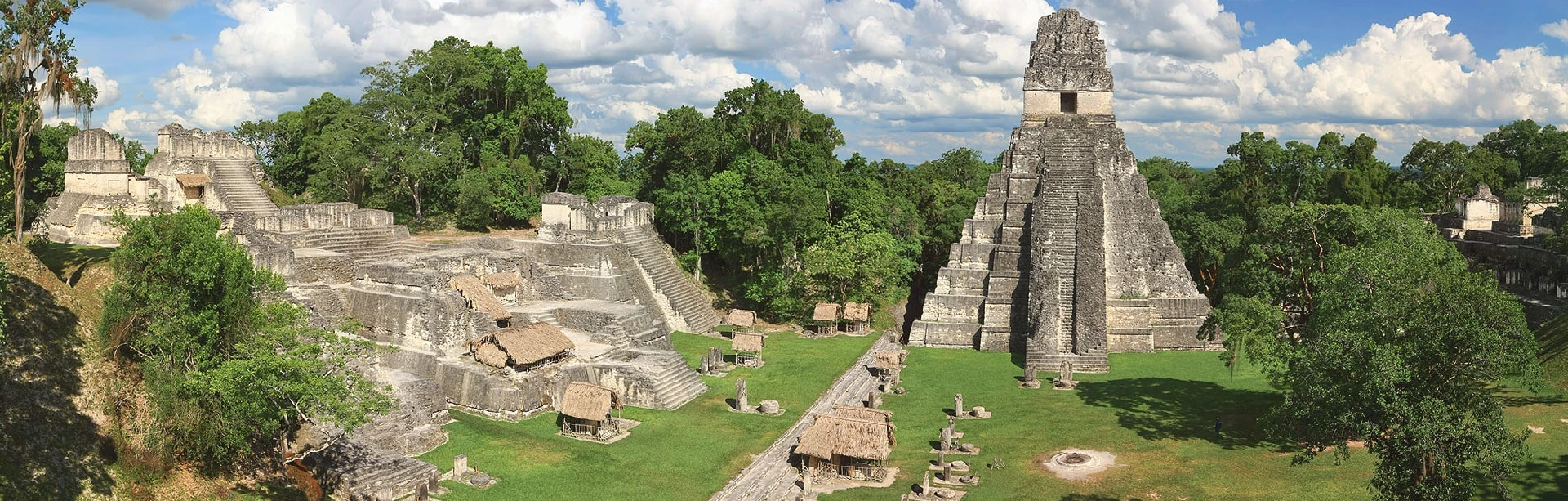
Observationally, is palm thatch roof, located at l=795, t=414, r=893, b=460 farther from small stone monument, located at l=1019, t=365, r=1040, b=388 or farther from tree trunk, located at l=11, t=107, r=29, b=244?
tree trunk, located at l=11, t=107, r=29, b=244

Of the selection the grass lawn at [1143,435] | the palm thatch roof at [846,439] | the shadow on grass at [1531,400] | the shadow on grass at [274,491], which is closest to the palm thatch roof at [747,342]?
the grass lawn at [1143,435]

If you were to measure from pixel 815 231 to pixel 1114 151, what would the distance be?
491 inches

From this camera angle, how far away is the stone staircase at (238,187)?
3781 centimetres

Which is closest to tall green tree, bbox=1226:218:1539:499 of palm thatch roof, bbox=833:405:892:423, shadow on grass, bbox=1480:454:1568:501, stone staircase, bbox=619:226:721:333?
shadow on grass, bbox=1480:454:1568:501

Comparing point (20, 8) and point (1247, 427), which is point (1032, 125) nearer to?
point (1247, 427)

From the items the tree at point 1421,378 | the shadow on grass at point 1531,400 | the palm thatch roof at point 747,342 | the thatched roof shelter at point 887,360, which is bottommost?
the thatched roof shelter at point 887,360

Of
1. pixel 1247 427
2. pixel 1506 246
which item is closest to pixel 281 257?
pixel 1247 427

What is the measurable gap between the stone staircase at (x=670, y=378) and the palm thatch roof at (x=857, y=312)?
32.8ft

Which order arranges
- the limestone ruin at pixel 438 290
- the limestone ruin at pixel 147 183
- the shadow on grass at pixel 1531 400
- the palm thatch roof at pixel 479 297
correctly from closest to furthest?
the shadow on grass at pixel 1531 400, the limestone ruin at pixel 438 290, the palm thatch roof at pixel 479 297, the limestone ruin at pixel 147 183

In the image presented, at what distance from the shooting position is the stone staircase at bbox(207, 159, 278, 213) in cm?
3781

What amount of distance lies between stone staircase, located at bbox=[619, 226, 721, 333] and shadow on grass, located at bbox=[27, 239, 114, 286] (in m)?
16.7

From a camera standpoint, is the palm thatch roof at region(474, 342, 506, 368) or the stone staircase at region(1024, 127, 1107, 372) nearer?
the palm thatch roof at region(474, 342, 506, 368)

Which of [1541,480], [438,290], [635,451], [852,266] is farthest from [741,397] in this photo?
[1541,480]

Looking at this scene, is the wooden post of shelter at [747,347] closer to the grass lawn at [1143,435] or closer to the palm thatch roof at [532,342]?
the grass lawn at [1143,435]
